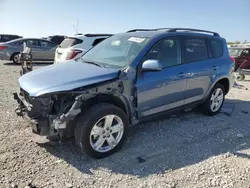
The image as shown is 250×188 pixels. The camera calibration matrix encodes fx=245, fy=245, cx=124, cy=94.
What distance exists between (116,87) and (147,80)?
Result: 57cm

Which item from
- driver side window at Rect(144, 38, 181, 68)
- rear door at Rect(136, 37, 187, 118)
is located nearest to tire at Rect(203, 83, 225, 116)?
rear door at Rect(136, 37, 187, 118)

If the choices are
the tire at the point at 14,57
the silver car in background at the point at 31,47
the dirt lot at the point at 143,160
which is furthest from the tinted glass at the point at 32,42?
the dirt lot at the point at 143,160

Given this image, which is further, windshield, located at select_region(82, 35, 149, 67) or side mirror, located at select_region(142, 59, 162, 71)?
windshield, located at select_region(82, 35, 149, 67)

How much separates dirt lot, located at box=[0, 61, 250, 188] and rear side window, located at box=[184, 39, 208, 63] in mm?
1310

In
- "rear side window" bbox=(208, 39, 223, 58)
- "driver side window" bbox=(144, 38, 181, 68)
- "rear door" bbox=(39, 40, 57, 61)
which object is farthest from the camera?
"rear door" bbox=(39, 40, 57, 61)

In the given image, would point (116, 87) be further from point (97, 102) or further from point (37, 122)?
point (37, 122)

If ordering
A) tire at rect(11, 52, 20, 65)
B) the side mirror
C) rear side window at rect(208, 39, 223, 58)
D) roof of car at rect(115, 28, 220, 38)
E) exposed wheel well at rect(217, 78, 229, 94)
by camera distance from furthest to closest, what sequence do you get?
1. tire at rect(11, 52, 20, 65)
2. exposed wheel well at rect(217, 78, 229, 94)
3. rear side window at rect(208, 39, 223, 58)
4. roof of car at rect(115, 28, 220, 38)
5. the side mirror

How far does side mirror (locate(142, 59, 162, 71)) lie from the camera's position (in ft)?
11.8

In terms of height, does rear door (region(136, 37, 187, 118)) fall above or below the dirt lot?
above

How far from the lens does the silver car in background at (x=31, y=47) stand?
13.5 metres

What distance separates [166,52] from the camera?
4203mm

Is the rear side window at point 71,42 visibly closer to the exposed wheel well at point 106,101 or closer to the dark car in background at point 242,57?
the exposed wheel well at point 106,101

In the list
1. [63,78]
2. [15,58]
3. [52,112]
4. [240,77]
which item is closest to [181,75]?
[63,78]

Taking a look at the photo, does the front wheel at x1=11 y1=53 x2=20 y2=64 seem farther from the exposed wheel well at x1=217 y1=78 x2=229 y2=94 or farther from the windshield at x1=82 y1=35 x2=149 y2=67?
the exposed wheel well at x1=217 y1=78 x2=229 y2=94
